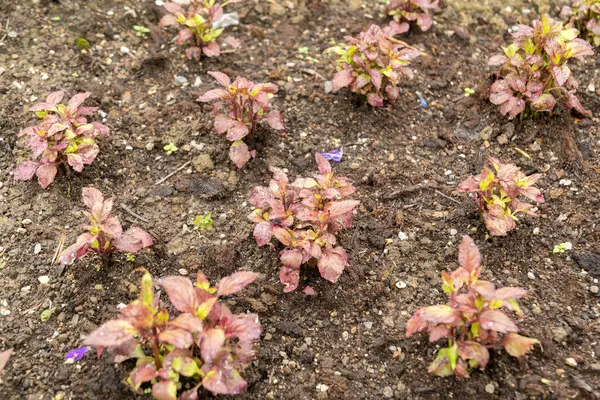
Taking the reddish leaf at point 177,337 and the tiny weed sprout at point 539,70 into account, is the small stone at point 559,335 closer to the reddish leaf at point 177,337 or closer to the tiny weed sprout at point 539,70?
the tiny weed sprout at point 539,70

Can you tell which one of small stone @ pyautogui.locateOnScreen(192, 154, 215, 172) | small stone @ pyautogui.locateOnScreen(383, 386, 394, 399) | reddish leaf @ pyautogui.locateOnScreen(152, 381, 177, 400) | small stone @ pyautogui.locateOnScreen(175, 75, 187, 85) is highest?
small stone @ pyautogui.locateOnScreen(175, 75, 187, 85)

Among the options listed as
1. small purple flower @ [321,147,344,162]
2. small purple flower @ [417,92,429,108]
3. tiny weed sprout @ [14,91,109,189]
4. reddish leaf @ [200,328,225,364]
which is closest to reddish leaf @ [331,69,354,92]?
small purple flower @ [321,147,344,162]

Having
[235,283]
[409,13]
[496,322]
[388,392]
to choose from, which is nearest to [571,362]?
[496,322]

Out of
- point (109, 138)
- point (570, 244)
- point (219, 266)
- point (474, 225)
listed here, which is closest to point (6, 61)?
point (109, 138)

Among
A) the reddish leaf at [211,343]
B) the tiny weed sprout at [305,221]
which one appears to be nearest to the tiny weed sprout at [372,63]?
the tiny weed sprout at [305,221]

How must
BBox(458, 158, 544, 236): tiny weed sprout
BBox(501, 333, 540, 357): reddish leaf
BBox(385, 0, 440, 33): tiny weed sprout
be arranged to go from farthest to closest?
BBox(385, 0, 440, 33): tiny weed sprout → BBox(458, 158, 544, 236): tiny weed sprout → BBox(501, 333, 540, 357): reddish leaf

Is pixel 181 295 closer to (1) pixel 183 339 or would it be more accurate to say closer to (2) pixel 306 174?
(1) pixel 183 339

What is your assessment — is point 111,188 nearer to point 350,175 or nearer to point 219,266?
point 219,266

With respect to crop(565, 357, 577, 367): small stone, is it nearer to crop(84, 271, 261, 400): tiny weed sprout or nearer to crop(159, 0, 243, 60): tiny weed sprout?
crop(84, 271, 261, 400): tiny weed sprout
